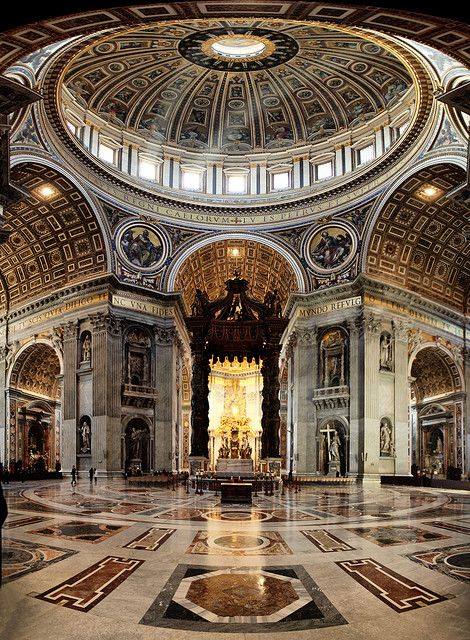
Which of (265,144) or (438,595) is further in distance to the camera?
(265,144)

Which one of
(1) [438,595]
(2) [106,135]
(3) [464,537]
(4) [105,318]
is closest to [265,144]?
(2) [106,135]

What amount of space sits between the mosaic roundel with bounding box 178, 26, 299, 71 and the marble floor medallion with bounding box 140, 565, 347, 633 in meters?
25.1

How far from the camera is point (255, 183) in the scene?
37094 millimetres

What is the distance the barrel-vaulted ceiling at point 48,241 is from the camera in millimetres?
30266

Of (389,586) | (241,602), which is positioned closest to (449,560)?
(389,586)

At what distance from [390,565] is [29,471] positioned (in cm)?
2687

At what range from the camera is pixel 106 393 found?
31.5 meters

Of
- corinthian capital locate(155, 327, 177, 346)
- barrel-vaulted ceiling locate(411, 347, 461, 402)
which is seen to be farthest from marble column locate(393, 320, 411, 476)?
corinthian capital locate(155, 327, 177, 346)

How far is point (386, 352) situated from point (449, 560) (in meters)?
24.3

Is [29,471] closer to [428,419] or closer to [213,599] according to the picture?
[428,419]

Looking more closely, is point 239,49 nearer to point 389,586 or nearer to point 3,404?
point 3,404

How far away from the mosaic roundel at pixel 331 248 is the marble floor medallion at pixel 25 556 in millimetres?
26200

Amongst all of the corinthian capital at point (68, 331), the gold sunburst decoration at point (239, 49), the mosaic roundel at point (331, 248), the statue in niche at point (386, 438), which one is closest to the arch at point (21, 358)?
the corinthian capital at point (68, 331)

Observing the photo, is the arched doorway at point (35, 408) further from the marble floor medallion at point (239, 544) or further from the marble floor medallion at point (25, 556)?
the marble floor medallion at point (25, 556)
